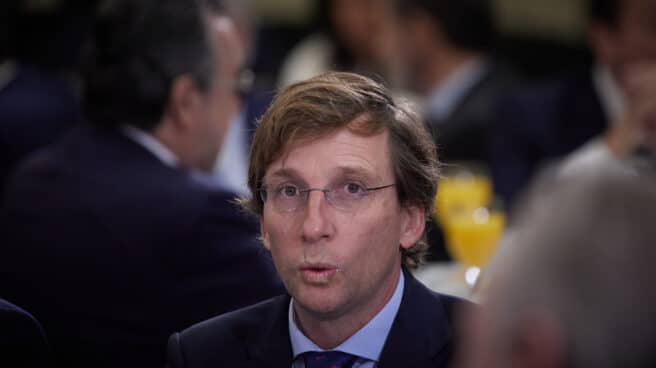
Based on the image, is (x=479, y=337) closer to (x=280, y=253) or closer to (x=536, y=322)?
(x=536, y=322)

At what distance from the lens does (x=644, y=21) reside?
132 inches

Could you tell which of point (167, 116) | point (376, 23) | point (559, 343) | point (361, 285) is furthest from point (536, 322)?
point (376, 23)

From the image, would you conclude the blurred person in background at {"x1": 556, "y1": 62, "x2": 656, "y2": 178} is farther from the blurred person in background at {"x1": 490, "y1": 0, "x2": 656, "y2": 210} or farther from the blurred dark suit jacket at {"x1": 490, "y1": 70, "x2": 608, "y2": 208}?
the blurred dark suit jacket at {"x1": 490, "y1": 70, "x2": 608, "y2": 208}

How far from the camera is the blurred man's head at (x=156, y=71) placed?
8.52ft

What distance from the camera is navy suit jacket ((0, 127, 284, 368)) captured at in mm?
2348

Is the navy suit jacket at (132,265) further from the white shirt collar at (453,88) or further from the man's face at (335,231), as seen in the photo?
the white shirt collar at (453,88)

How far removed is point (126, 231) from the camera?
2.37 metres

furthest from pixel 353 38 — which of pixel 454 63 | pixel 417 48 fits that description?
pixel 454 63

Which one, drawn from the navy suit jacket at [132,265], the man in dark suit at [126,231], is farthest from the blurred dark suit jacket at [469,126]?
the navy suit jacket at [132,265]

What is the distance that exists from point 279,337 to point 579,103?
7.23 ft

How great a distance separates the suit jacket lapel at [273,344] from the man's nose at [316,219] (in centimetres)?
17

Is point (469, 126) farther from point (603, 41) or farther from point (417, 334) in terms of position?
point (417, 334)

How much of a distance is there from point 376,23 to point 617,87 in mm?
1738

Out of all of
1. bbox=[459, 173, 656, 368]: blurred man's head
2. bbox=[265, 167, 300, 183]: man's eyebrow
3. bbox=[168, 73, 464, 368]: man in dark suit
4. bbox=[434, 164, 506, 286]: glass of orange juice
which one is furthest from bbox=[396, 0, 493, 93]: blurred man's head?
bbox=[459, 173, 656, 368]: blurred man's head
